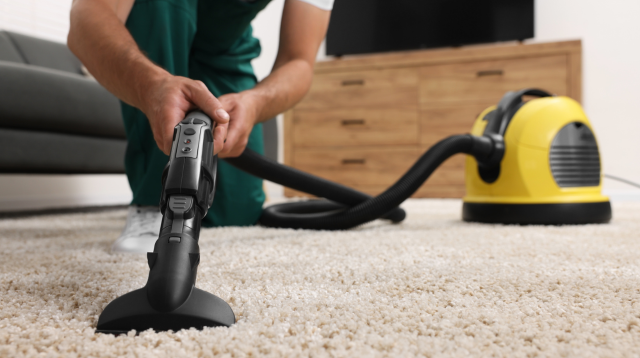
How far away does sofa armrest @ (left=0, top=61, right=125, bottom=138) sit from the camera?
4.37 feet

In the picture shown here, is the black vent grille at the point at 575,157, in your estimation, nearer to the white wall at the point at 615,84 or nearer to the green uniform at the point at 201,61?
the green uniform at the point at 201,61

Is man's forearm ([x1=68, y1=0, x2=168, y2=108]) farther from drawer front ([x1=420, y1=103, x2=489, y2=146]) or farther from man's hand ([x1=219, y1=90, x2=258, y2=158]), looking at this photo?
drawer front ([x1=420, y1=103, x2=489, y2=146])

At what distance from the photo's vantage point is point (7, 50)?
6.83ft

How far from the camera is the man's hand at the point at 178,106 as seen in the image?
431mm

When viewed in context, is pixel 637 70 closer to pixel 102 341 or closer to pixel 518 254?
pixel 518 254

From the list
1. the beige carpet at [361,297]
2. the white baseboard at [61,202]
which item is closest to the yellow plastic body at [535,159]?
the beige carpet at [361,297]

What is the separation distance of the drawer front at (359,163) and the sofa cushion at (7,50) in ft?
4.74

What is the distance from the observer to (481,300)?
1.36ft

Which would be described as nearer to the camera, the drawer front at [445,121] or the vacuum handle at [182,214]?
the vacuum handle at [182,214]

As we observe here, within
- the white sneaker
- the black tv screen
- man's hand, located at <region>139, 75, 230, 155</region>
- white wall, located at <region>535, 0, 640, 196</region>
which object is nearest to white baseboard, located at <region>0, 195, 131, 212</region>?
the white sneaker

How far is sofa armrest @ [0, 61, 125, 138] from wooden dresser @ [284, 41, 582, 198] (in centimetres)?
122

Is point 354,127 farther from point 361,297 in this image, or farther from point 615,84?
point 361,297

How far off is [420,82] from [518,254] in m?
1.91

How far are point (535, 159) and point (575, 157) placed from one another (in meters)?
0.10
